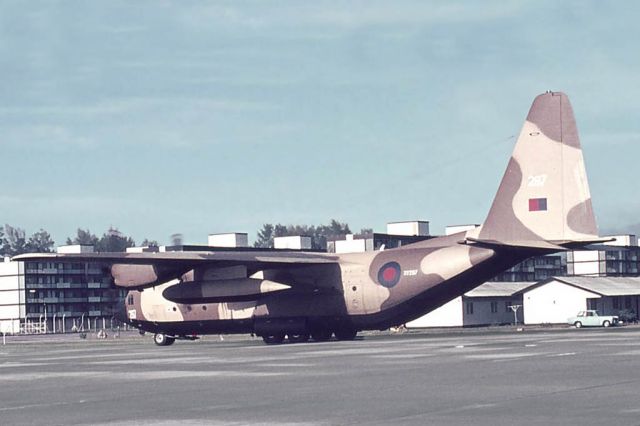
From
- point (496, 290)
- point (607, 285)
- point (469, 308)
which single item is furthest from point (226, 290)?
point (607, 285)

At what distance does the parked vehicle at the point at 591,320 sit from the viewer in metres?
82.1

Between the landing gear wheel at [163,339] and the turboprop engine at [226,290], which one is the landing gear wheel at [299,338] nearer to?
the turboprop engine at [226,290]

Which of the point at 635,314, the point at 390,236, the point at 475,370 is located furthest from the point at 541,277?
the point at 475,370

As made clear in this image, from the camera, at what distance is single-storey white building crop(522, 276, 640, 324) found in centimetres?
9531

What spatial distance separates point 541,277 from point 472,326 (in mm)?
54961

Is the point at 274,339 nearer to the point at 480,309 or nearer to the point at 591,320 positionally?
the point at 591,320

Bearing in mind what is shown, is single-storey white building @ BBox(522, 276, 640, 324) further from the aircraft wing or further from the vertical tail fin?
the vertical tail fin

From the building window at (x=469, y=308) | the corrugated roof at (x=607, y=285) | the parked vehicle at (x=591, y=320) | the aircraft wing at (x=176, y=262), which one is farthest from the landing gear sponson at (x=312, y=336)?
the corrugated roof at (x=607, y=285)

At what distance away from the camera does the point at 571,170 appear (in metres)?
46.3

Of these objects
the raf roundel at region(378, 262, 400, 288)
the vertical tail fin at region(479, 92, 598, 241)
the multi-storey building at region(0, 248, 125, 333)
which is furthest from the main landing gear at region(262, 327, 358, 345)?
the multi-storey building at region(0, 248, 125, 333)

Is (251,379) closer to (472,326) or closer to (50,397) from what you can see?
(50,397)

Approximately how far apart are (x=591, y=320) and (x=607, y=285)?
1784 centimetres

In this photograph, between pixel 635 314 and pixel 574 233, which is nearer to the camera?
pixel 574 233

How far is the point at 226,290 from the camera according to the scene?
172 ft
